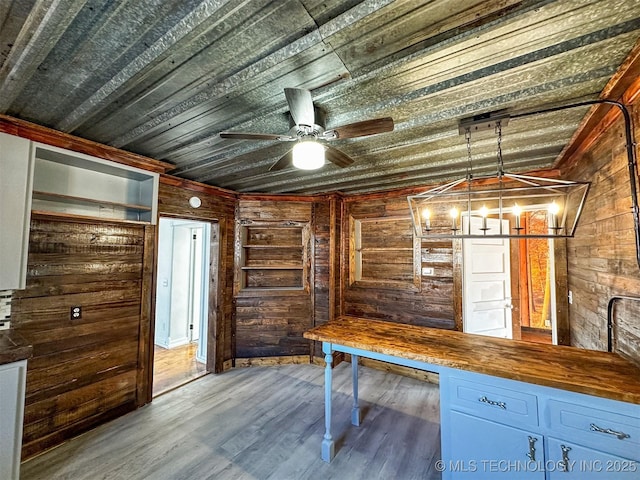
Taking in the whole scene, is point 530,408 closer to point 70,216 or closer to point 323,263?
point 323,263

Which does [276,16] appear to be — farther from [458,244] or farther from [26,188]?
[458,244]

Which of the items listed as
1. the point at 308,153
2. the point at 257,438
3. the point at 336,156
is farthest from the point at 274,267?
the point at 308,153

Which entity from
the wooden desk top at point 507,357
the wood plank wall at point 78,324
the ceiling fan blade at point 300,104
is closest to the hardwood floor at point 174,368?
the wood plank wall at point 78,324

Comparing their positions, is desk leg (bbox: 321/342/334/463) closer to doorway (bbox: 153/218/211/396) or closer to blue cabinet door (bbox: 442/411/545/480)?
blue cabinet door (bbox: 442/411/545/480)

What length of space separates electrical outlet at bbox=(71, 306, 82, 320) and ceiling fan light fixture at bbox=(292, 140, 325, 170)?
2.39 m

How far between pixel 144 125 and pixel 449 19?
6.75ft

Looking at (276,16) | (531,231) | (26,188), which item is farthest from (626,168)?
(531,231)

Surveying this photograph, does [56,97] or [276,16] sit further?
[56,97]

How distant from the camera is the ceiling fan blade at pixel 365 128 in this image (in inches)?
59.9

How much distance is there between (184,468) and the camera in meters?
2.09

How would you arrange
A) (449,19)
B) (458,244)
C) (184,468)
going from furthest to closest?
(458,244), (184,468), (449,19)

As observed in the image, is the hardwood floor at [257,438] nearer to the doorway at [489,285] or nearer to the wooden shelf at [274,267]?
the doorway at [489,285]

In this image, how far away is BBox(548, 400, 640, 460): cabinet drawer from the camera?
4.42 feet

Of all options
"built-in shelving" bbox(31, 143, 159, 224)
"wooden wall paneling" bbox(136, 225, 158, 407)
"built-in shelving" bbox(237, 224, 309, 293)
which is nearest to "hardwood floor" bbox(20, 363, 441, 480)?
"wooden wall paneling" bbox(136, 225, 158, 407)
